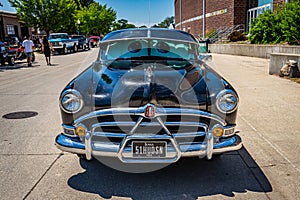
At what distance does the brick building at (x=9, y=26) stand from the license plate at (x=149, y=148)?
34255 mm

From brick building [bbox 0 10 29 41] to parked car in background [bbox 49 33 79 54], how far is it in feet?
27.2

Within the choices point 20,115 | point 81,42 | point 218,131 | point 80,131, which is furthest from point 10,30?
point 218,131

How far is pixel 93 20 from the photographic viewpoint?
168 ft

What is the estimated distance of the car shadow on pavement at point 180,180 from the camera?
3.33 meters

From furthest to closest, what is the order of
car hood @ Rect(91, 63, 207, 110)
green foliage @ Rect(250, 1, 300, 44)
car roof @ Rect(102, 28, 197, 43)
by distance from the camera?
green foliage @ Rect(250, 1, 300, 44) < car roof @ Rect(102, 28, 197, 43) < car hood @ Rect(91, 63, 207, 110)

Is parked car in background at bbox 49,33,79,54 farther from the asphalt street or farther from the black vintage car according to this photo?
the black vintage car

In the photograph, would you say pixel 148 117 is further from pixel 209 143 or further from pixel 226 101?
pixel 226 101

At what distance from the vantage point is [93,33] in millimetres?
54812

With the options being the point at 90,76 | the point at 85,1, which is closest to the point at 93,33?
the point at 85,1

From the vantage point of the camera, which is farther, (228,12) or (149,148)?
(228,12)

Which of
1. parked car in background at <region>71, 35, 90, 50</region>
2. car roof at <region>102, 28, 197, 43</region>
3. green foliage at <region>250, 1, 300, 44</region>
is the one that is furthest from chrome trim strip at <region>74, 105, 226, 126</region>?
parked car in background at <region>71, 35, 90, 50</region>

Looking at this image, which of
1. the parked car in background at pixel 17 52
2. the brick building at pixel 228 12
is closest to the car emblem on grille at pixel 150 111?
the parked car in background at pixel 17 52

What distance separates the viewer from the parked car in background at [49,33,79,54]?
27.7 m

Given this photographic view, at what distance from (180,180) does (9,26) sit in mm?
39262
